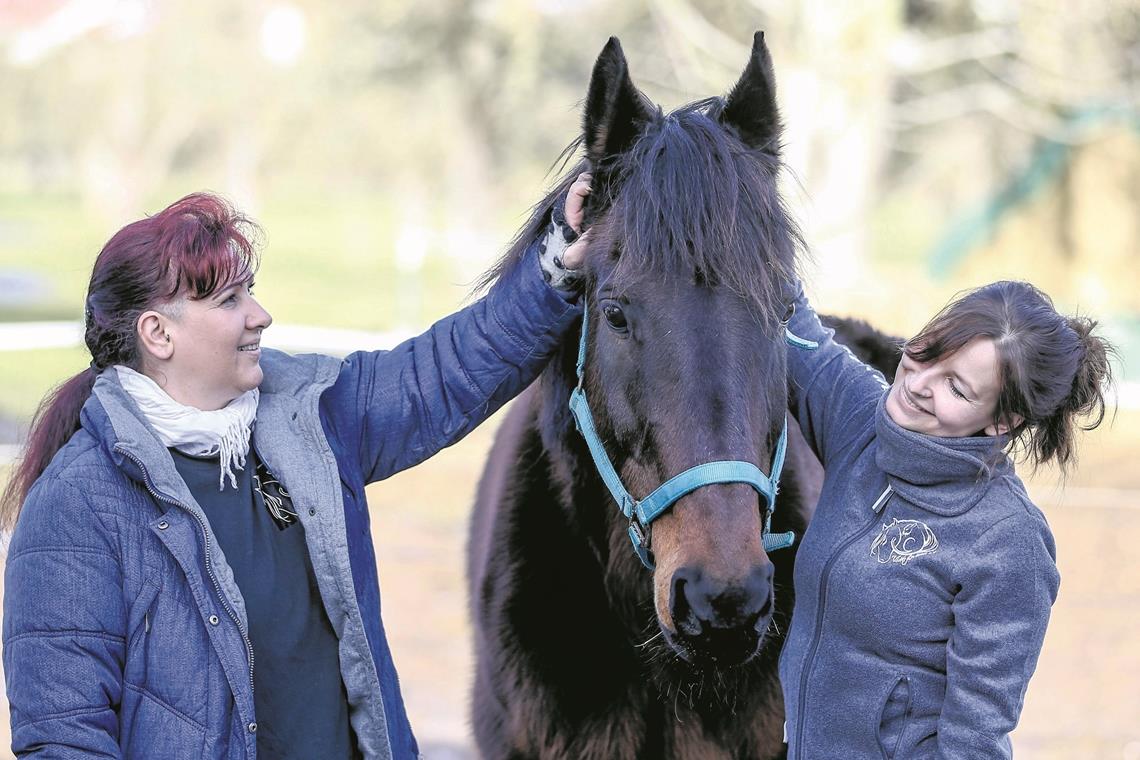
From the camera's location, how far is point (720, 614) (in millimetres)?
1937

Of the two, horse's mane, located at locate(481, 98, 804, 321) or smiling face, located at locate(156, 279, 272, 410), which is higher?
horse's mane, located at locate(481, 98, 804, 321)

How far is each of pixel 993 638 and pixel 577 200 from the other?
1206 mm

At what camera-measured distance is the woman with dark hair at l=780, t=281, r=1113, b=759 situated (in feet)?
6.51

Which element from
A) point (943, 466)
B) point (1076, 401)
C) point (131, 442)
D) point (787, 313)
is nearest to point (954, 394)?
point (943, 466)

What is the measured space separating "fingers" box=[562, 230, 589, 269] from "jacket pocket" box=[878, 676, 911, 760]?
1.05 metres

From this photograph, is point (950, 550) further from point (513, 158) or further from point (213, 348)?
point (513, 158)

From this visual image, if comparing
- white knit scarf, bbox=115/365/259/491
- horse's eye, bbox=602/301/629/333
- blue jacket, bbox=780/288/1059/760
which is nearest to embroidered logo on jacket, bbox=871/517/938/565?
blue jacket, bbox=780/288/1059/760

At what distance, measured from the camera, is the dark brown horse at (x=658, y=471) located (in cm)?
207

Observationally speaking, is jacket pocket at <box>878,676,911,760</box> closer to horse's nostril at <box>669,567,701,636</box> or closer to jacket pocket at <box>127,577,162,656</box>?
horse's nostril at <box>669,567,701,636</box>

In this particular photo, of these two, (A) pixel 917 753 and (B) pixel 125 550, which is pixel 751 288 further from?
(B) pixel 125 550

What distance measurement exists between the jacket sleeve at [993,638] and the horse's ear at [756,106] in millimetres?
1002

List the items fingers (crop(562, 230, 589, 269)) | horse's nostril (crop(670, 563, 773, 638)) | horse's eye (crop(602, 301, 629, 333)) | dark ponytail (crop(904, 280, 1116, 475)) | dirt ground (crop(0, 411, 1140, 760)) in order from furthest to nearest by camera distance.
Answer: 1. dirt ground (crop(0, 411, 1140, 760))
2. fingers (crop(562, 230, 589, 269))
3. horse's eye (crop(602, 301, 629, 333))
4. dark ponytail (crop(904, 280, 1116, 475))
5. horse's nostril (crop(670, 563, 773, 638))

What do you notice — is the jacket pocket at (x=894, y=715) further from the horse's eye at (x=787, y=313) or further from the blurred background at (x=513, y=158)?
the blurred background at (x=513, y=158)

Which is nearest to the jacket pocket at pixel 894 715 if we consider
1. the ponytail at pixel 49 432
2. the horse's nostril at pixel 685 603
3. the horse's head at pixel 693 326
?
the horse's head at pixel 693 326
